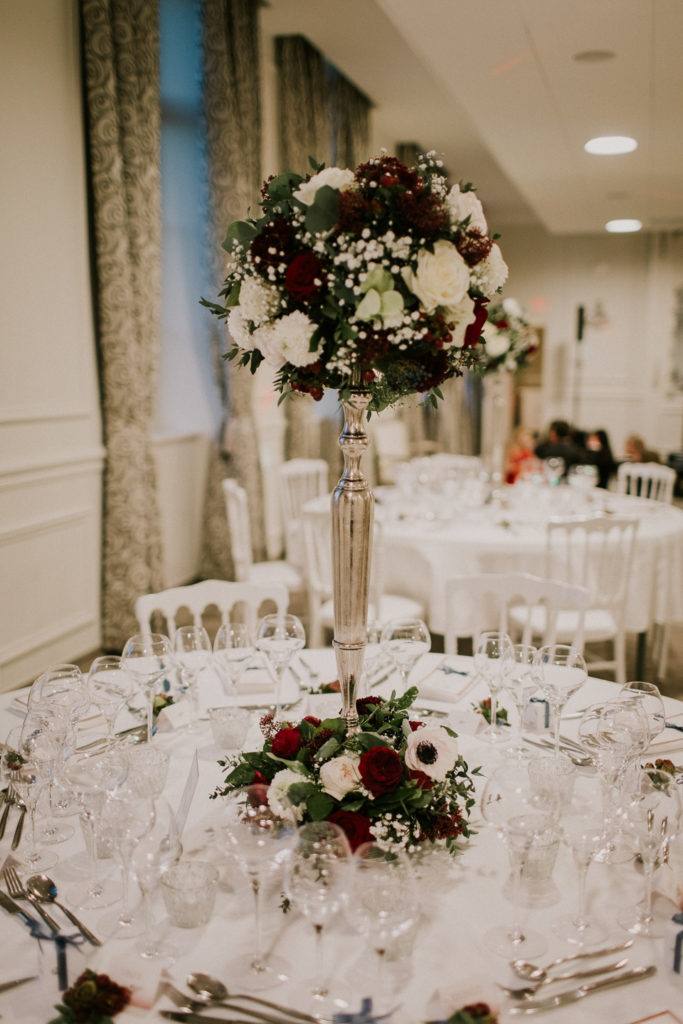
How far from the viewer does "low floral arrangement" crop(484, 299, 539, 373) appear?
5441 millimetres

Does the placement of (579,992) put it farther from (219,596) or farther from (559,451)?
(559,451)

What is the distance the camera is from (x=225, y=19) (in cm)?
526

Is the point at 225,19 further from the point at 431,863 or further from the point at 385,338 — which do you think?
the point at 431,863

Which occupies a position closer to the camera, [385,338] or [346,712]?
[385,338]

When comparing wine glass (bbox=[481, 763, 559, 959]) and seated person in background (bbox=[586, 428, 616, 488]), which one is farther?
seated person in background (bbox=[586, 428, 616, 488])

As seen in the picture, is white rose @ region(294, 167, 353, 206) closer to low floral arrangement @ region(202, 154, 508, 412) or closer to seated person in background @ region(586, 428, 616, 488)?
low floral arrangement @ region(202, 154, 508, 412)

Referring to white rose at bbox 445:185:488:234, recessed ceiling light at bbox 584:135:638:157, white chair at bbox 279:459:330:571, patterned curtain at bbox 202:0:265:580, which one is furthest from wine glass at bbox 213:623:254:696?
recessed ceiling light at bbox 584:135:638:157

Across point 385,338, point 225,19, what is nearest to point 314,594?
point 385,338

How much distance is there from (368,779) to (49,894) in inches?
20.7

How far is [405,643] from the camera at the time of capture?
6.07 ft

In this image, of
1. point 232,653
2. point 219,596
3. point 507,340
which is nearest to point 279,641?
point 232,653

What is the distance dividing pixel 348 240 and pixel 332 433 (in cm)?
682

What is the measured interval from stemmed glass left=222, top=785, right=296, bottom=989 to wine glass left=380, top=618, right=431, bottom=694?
2.38ft

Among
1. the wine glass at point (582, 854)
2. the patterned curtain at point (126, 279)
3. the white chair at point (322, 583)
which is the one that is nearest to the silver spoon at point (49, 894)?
the wine glass at point (582, 854)
